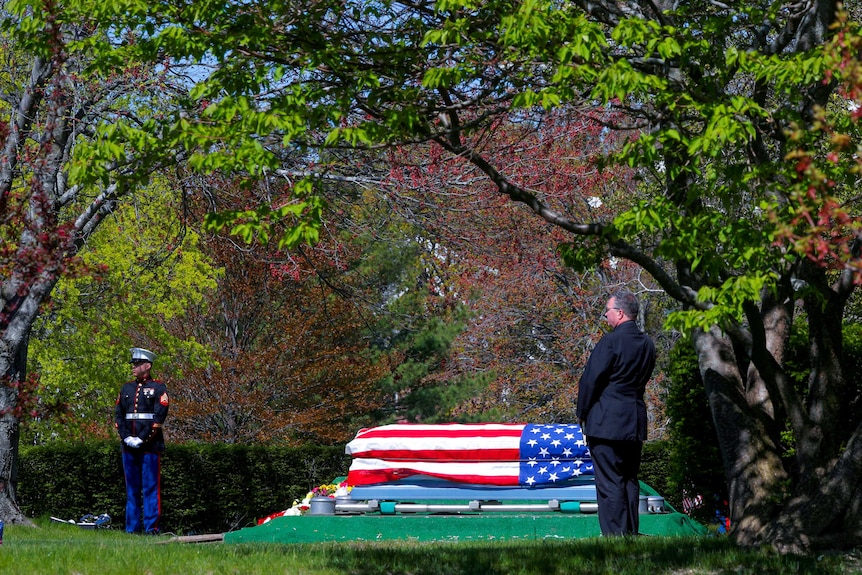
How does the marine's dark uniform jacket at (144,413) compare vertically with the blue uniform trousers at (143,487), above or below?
above

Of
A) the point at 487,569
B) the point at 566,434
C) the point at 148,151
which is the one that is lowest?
the point at 487,569

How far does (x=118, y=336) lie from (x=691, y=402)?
815 centimetres

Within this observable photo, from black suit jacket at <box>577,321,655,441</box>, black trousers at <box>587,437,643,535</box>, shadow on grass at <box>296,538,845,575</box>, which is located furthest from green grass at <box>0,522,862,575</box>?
black suit jacket at <box>577,321,655,441</box>

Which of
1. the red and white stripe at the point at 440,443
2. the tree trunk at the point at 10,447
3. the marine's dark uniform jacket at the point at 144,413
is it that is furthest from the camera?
the tree trunk at the point at 10,447

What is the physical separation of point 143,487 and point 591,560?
6629mm

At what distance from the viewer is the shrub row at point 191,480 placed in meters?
14.1

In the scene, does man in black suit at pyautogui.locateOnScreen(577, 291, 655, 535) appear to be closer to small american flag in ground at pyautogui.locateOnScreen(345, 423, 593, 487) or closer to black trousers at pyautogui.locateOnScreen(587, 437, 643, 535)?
black trousers at pyautogui.locateOnScreen(587, 437, 643, 535)

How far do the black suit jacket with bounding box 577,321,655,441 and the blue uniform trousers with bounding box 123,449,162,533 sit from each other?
5616 millimetres

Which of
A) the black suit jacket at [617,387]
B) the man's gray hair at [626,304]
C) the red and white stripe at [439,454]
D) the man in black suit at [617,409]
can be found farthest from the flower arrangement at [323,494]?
the man's gray hair at [626,304]

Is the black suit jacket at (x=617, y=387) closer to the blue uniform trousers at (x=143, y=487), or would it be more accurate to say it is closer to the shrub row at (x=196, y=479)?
the blue uniform trousers at (x=143, y=487)

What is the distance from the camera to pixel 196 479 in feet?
47.8

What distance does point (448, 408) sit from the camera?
2623 cm

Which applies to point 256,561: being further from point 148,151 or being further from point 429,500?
point 429,500

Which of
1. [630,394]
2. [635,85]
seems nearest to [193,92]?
[635,85]
